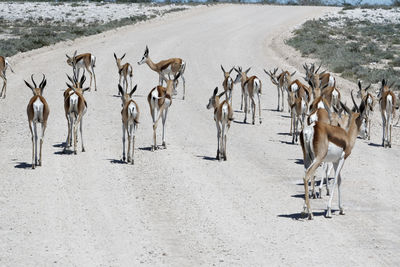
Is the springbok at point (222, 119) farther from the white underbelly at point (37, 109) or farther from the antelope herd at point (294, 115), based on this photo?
Answer: the white underbelly at point (37, 109)

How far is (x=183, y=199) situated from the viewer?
14.5 m

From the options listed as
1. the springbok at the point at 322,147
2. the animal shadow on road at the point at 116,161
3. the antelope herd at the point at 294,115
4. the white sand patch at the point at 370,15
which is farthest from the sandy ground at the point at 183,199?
the white sand patch at the point at 370,15

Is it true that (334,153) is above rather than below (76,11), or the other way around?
above

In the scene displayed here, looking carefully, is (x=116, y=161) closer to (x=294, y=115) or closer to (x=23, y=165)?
(x=23, y=165)

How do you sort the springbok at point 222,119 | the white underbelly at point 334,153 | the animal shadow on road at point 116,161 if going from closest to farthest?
the white underbelly at point 334,153
the animal shadow on road at point 116,161
the springbok at point 222,119

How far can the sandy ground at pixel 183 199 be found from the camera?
1130 cm

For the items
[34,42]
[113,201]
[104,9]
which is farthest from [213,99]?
[104,9]

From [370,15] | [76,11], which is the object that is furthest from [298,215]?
[370,15]

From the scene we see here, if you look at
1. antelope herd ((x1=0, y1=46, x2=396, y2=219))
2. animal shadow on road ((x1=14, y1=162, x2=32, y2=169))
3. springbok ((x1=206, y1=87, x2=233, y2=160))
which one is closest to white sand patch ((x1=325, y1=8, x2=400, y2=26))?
antelope herd ((x1=0, y1=46, x2=396, y2=219))

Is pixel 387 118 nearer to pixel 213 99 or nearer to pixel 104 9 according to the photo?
pixel 213 99

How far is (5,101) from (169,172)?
1279 centimetres

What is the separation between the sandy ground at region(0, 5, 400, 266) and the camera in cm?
1130

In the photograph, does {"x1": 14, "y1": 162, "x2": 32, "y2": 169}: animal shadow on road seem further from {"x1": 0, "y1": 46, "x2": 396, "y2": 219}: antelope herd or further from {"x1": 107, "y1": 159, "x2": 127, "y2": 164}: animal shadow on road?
{"x1": 107, "y1": 159, "x2": 127, "y2": 164}: animal shadow on road

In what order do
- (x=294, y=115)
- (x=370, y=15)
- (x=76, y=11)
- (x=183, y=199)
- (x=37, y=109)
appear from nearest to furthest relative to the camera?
(x=183, y=199), (x=37, y=109), (x=294, y=115), (x=76, y=11), (x=370, y=15)
